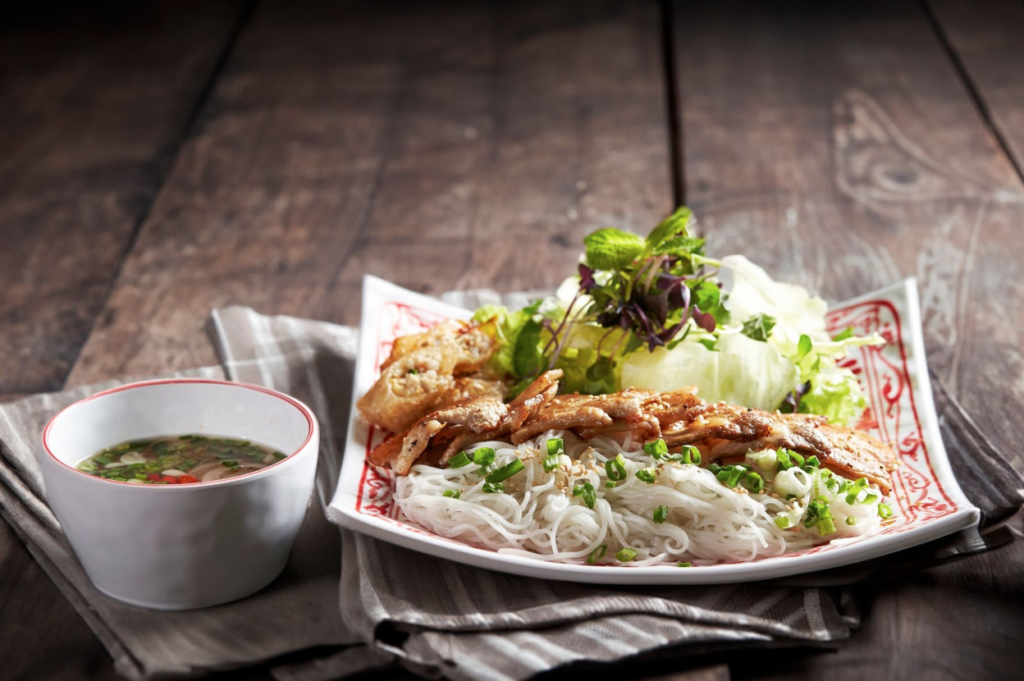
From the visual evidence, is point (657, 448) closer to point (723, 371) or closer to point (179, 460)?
point (723, 371)

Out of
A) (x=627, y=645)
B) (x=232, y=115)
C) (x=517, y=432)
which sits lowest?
(x=627, y=645)

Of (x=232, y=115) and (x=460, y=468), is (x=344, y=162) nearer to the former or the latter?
(x=232, y=115)

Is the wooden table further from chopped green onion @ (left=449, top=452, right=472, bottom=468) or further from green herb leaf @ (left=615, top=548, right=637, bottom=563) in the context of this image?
chopped green onion @ (left=449, top=452, right=472, bottom=468)

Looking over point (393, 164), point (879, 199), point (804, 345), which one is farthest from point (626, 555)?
point (393, 164)

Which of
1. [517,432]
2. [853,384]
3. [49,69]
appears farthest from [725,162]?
[49,69]

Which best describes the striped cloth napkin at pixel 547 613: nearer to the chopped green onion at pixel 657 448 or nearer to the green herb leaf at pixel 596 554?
the green herb leaf at pixel 596 554
